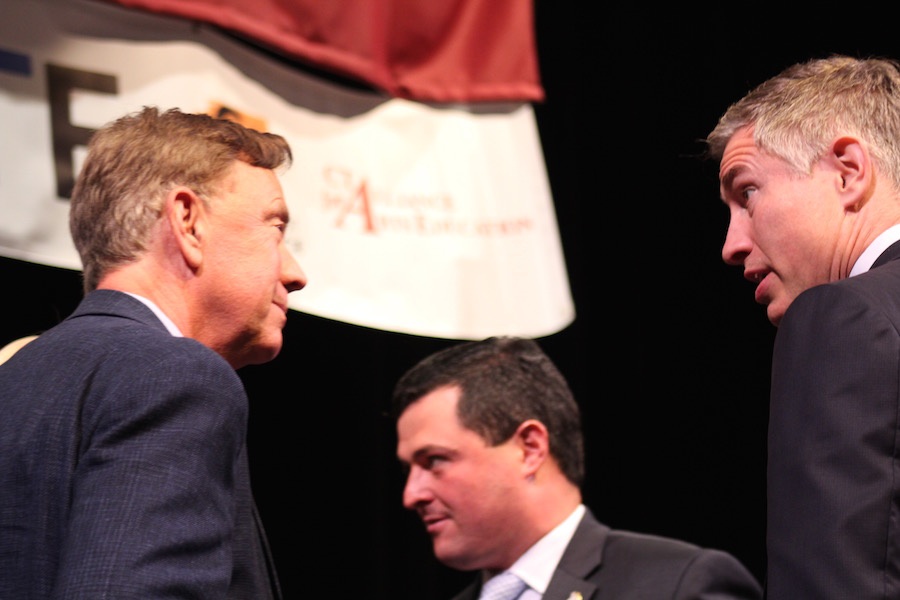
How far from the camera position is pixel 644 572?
91.7 inches

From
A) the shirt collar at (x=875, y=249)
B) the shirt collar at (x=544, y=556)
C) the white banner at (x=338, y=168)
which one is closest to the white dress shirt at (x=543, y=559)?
the shirt collar at (x=544, y=556)

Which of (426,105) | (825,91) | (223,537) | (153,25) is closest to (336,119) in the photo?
(426,105)

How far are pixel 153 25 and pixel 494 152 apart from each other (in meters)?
1.02

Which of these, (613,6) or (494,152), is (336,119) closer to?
(494,152)

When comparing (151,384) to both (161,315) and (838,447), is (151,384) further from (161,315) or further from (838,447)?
(838,447)

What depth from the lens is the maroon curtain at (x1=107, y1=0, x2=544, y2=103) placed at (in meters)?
2.72

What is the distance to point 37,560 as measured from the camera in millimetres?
1210

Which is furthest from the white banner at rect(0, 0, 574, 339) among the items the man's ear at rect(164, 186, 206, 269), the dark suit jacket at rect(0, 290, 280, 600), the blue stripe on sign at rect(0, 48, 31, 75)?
the dark suit jacket at rect(0, 290, 280, 600)

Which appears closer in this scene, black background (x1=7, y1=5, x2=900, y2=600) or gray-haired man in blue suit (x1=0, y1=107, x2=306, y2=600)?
gray-haired man in blue suit (x1=0, y1=107, x2=306, y2=600)

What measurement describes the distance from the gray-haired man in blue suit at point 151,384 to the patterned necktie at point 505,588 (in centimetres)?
102

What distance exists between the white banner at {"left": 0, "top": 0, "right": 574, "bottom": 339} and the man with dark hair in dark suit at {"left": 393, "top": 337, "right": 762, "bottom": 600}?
7.8 inches

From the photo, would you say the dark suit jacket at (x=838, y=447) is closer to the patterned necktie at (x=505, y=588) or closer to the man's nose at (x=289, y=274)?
the man's nose at (x=289, y=274)

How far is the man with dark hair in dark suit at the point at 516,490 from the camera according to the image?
2348mm

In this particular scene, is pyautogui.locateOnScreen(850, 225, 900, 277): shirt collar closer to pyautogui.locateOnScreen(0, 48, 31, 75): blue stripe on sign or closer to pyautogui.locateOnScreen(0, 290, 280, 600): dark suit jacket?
pyautogui.locateOnScreen(0, 290, 280, 600): dark suit jacket
